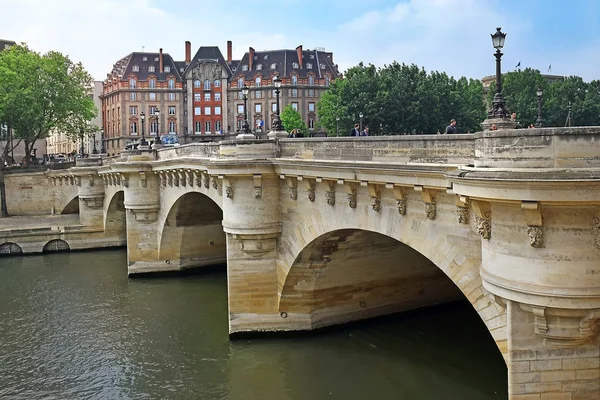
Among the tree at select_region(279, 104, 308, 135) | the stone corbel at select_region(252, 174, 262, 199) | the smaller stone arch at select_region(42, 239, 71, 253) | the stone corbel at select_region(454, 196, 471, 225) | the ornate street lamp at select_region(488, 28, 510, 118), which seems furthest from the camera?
the tree at select_region(279, 104, 308, 135)

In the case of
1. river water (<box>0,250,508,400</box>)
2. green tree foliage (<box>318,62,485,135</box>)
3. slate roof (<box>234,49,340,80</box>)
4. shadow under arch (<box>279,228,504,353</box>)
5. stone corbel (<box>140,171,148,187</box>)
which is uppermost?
slate roof (<box>234,49,340,80</box>)

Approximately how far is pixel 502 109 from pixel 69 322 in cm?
2120

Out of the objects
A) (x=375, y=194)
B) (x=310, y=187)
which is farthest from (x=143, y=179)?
(x=375, y=194)

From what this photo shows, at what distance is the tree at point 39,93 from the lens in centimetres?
5919

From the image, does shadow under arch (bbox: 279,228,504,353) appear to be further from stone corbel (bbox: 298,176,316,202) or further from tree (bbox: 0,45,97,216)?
tree (bbox: 0,45,97,216)

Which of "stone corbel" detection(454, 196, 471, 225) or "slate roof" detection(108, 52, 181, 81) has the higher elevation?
"slate roof" detection(108, 52, 181, 81)

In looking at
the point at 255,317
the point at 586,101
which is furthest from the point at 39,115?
the point at 586,101

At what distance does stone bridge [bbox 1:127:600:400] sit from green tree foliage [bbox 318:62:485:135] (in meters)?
29.8

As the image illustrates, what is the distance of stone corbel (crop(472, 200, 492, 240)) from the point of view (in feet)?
37.6

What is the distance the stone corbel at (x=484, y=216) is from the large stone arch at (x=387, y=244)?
1.29 metres

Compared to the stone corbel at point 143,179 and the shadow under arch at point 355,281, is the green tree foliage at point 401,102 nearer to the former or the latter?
the stone corbel at point 143,179

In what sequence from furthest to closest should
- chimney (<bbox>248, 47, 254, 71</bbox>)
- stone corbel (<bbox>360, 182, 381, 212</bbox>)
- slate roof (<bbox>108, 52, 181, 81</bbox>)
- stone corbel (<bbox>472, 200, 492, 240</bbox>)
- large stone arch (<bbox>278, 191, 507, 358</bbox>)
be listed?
slate roof (<bbox>108, 52, 181, 81</bbox>), chimney (<bbox>248, 47, 254, 71</bbox>), stone corbel (<bbox>360, 182, 381, 212</bbox>), large stone arch (<bbox>278, 191, 507, 358</bbox>), stone corbel (<bbox>472, 200, 492, 240</bbox>)

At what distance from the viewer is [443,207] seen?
14055mm

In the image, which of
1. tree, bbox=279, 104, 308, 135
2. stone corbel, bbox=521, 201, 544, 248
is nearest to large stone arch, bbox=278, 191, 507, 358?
stone corbel, bbox=521, 201, 544, 248
